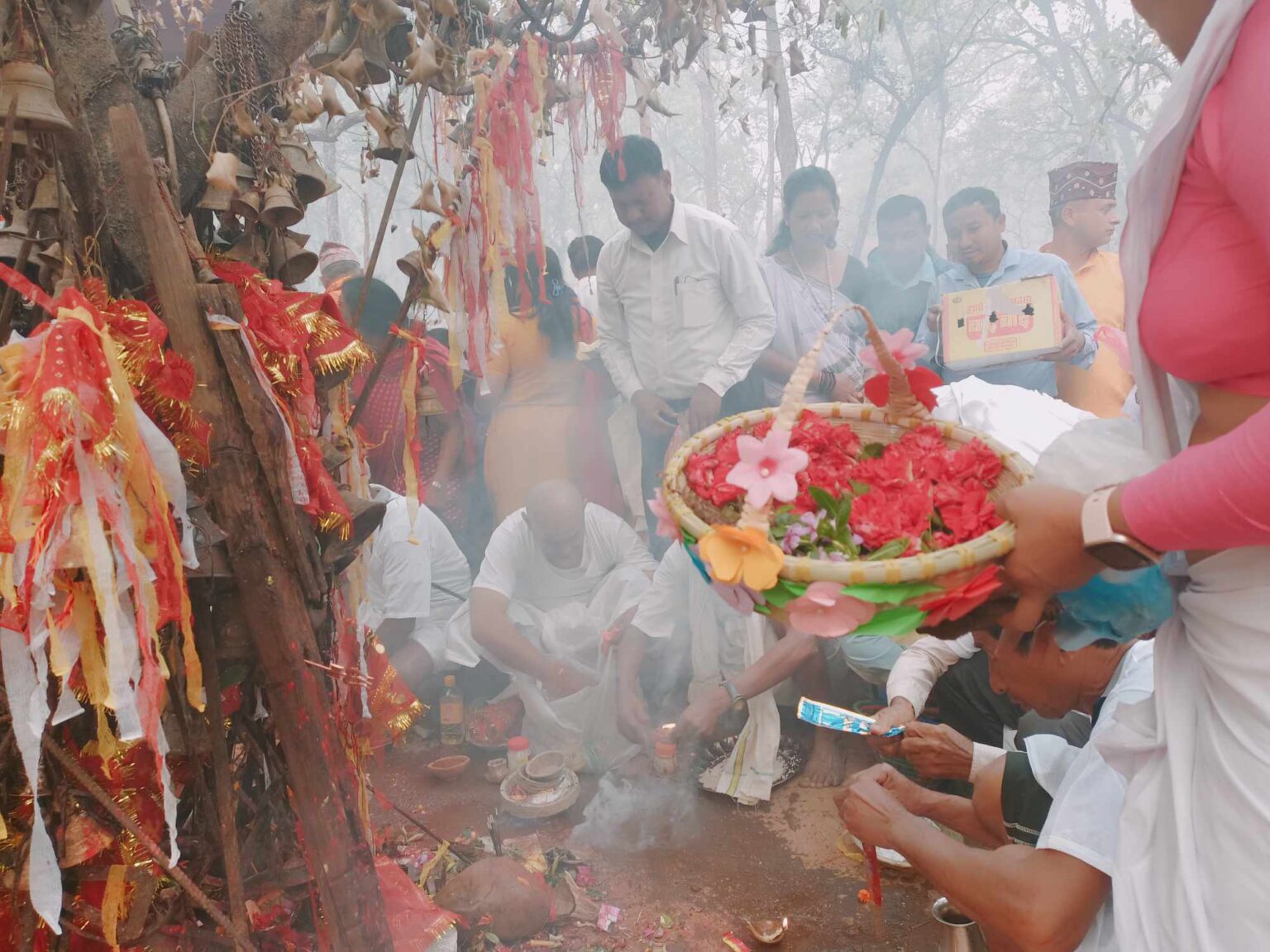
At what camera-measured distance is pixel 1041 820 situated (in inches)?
85.4

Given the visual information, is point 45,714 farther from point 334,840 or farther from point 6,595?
point 334,840

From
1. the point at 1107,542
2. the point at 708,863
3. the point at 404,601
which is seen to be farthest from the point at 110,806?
the point at 404,601

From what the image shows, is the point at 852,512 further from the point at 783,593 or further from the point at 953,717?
the point at 953,717

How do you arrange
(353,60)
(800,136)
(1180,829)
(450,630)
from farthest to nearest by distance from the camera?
(800,136) < (450,630) < (353,60) < (1180,829)

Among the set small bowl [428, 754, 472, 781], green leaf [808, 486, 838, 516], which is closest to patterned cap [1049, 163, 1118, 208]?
green leaf [808, 486, 838, 516]

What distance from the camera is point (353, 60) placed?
1.91 metres

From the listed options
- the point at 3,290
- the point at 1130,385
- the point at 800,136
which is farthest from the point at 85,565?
the point at 800,136


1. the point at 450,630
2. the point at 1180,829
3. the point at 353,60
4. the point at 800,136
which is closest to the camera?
the point at 1180,829

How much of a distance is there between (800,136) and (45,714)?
2653 cm

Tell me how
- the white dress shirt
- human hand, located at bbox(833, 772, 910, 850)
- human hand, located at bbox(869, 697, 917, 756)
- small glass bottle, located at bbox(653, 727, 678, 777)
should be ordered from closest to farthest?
human hand, located at bbox(833, 772, 910, 850), human hand, located at bbox(869, 697, 917, 756), small glass bottle, located at bbox(653, 727, 678, 777), the white dress shirt

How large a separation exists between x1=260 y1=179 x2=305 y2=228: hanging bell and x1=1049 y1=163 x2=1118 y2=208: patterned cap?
5.50 m

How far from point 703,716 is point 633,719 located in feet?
1.33

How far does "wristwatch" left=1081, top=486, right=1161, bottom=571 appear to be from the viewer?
3.63 ft

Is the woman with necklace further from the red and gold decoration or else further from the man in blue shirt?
the red and gold decoration
